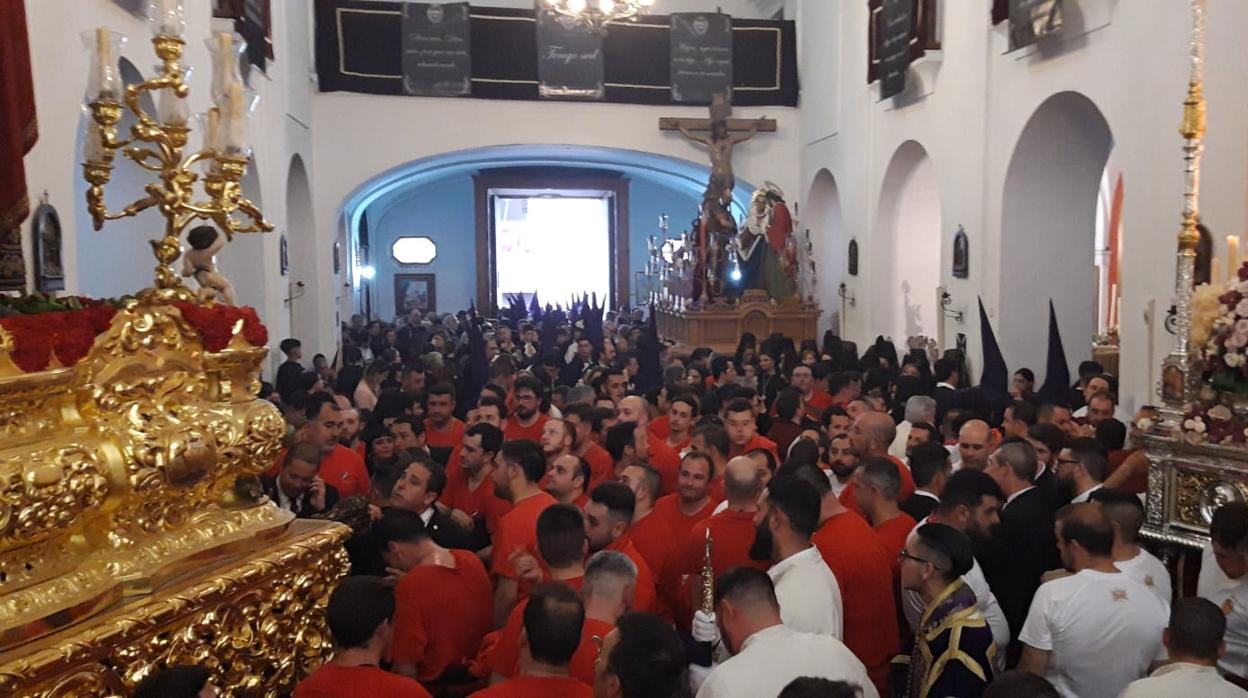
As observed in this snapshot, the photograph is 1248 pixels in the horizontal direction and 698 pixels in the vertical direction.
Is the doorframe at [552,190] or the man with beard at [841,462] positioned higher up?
the doorframe at [552,190]

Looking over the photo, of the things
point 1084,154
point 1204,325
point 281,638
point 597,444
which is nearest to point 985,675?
point 281,638

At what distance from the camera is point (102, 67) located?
3.32m

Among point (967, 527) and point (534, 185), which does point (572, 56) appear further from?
point (967, 527)

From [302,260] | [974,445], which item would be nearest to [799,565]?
[974,445]

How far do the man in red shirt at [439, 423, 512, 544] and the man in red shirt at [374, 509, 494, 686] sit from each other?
1.68 metres

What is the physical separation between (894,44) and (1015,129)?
3013mm

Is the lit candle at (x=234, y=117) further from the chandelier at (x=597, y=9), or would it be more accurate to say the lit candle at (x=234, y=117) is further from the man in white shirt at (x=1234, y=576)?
the chandelier at (x=597, y=9)

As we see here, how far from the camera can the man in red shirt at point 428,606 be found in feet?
13.1

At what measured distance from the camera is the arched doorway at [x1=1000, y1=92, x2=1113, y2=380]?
1148 cm

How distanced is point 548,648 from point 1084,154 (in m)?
10.5

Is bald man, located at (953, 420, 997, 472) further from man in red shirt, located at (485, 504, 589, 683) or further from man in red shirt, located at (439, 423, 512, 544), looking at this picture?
Result: man in red shirt, located at (485, 504, 589, 683)

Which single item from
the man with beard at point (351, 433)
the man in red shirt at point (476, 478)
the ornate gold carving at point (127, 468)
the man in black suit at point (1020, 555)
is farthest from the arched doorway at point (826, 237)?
the ornate gold carving at point (127, 468)

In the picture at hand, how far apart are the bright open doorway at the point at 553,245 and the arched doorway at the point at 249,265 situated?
1392 cm

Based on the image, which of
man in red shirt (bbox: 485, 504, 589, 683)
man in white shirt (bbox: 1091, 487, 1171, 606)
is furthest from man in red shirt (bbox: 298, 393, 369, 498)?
man in white shirt (bbox: 1091, 487, 1171, 606)
